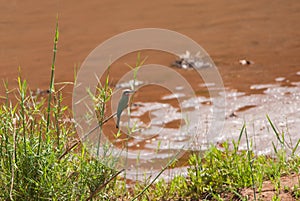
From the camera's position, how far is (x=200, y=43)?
780 centimetres

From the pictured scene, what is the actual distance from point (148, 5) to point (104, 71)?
8.30ft

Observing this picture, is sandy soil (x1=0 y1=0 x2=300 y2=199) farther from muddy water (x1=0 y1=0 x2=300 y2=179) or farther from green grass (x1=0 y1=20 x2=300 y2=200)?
green grass (x1=0 y1=20 x2=300 y2=200)

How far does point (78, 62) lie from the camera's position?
738 centimetres

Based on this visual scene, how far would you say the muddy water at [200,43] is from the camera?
19.5 ft

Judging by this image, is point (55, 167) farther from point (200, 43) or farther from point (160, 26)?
point (160, 26)

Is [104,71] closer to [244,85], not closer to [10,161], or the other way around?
[244,85]

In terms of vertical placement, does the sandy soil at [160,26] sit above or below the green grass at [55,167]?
above

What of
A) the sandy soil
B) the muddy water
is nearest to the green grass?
the muddy water

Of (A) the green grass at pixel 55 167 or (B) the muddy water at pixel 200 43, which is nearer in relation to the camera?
(A) the green grass at pixel 55 167

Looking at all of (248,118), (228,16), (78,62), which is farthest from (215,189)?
(228,16)

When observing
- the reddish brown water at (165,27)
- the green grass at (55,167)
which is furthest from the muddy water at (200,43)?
the green grass at (55,167)

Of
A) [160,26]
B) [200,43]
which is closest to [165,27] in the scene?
[160,26]

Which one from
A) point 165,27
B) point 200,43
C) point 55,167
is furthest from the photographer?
point 165,27

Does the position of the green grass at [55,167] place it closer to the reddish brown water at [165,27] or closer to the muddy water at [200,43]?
the muddy water at [200,43]
